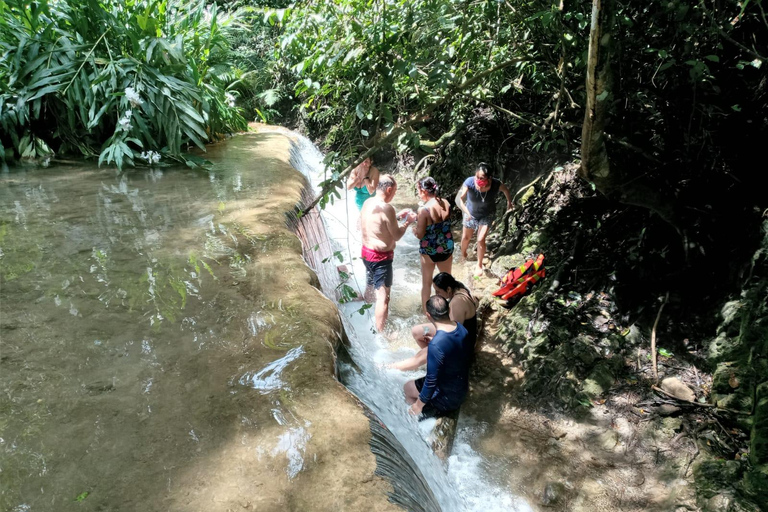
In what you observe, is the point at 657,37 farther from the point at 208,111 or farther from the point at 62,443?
the point at 208,111

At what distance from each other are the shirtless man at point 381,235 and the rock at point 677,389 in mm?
2539

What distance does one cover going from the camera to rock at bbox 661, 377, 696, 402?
3.38 metres

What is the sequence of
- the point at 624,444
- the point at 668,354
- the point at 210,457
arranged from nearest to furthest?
the point at 210,457 < the point at 624,444 < the point at 668,354

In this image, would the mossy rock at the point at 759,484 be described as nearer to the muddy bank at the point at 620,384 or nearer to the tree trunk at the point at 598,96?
the muddy bank at the point at 620,384

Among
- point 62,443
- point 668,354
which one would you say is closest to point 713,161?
point 668,354

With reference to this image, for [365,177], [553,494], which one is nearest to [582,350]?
[553,494]

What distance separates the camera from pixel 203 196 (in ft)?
18.4

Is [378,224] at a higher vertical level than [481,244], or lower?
higher

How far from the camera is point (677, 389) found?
3.44 metres

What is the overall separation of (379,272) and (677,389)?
2.71 m

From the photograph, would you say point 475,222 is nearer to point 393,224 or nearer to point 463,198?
point 463,198

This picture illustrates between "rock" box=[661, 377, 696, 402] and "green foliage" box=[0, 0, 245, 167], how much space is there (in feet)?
22.4

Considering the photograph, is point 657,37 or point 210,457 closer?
point 210,457

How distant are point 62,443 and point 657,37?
4.22 metres
